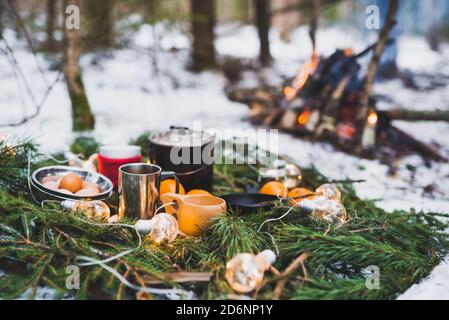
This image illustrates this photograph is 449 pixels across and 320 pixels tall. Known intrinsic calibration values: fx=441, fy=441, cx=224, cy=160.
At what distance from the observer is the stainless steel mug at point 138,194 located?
1.98 m

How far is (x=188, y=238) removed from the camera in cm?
188

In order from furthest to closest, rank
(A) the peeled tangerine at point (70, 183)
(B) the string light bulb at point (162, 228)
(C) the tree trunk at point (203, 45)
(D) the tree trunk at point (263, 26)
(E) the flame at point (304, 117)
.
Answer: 1. (D) the tree trunk at point (263, 26)
2. (C) the tree trunk at point (203, 45)
3. (E) the flame at point (304, 117)
4. (A) the peeled tangerine at point (70, 183)
5. (B) the string light bulb at point (162, 228)

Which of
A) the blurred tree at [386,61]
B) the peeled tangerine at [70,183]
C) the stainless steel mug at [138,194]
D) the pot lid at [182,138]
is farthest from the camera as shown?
the blurred tree at [386,61]

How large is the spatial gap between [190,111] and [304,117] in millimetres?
1707

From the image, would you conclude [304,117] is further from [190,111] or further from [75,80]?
[75,80]

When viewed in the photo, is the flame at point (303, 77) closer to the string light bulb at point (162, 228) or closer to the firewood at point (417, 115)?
the firewood at point (417, 115)

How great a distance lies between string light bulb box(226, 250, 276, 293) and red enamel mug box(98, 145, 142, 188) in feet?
3.44

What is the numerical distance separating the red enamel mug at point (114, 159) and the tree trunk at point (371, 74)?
2242mm

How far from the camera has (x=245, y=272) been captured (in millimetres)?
1504

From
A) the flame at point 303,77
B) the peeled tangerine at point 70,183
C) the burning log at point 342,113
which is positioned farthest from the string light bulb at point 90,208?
the flame at point 303,77

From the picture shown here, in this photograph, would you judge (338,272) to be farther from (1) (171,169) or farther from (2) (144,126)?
(2) (144,126)

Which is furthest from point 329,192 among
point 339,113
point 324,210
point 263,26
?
point 263,26

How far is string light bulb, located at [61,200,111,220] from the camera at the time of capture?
6.24 ft

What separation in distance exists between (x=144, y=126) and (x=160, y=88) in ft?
6.24
